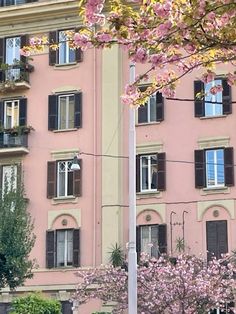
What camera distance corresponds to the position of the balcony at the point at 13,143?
3338 cm

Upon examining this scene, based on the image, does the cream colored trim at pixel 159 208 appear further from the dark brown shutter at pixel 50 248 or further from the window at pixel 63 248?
the dark brown shutter at pixel 50 248

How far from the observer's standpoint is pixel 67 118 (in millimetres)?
33844

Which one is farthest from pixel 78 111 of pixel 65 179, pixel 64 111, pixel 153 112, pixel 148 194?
pixel 148 194

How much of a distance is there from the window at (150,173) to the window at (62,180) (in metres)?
2.60

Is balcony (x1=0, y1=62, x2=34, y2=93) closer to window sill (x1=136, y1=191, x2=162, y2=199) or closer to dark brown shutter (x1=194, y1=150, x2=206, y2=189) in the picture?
window sill (x1=136, y1=191, x2=162, y2=199)

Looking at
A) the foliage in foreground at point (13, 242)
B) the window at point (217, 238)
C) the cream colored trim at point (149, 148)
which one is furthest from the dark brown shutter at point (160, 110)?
the foliage in foreground at point (13, 242)

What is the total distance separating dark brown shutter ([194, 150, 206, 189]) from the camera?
31111 millimetres

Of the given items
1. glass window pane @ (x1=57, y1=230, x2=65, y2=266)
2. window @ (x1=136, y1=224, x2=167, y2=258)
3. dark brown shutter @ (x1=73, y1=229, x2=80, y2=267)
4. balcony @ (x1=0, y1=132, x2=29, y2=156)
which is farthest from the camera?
balcony @ (x1=0, y1=132, x2=29, y2=156)

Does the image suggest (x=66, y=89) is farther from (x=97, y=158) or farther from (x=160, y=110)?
(x=160, y=110)

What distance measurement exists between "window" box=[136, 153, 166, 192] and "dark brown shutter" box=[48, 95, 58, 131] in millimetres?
4082

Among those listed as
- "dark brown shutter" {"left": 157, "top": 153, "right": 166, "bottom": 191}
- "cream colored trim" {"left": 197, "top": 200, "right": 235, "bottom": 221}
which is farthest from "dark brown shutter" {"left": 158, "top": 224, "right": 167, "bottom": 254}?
"dark brown shutter" {"left": 157, "top": 153, "right": 166, "bottom": 191}

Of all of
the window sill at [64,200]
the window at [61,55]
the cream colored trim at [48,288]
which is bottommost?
the cream colored trim at [48,288]

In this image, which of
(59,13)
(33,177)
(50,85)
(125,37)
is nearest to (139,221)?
(33,177)

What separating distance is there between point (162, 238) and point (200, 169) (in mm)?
3114
